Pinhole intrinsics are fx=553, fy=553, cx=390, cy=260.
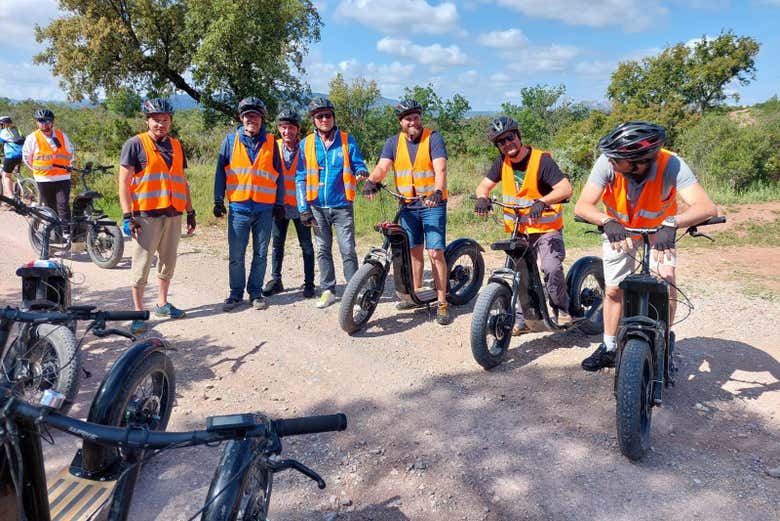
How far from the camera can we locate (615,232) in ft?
10.8

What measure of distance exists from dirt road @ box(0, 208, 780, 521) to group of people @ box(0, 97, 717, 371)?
471mm

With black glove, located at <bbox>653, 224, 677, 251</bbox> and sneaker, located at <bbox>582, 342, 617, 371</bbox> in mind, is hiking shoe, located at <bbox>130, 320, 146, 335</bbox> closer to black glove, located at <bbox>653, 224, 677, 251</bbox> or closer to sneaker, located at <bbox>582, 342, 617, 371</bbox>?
sneaker, located at <bbox>582, 342, 617, 371</bbox>

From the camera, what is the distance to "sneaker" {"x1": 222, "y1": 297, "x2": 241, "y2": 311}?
19.4 feet

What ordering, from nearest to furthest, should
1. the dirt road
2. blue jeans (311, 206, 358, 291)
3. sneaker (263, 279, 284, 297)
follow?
the dirt road
blue jeans (311, 206, 358, 291)
sneaker (263, 279, 284, 297)

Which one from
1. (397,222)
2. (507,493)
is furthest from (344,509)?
(397,222)

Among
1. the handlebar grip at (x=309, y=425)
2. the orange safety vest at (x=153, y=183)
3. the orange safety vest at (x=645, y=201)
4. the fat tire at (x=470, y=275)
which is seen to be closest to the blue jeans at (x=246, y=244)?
the orange safety vest at (x=153, y=183)

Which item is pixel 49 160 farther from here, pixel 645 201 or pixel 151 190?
pixel 645 201

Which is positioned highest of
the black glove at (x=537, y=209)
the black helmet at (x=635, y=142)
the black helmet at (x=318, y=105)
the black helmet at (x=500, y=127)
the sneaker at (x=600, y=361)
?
the black helmet at (x=318, y=105)

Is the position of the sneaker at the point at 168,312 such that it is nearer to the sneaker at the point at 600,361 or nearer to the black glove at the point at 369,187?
the black glove at the point at 369,187

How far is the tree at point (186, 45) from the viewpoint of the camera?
17109 millimetres

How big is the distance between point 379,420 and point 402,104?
9.77ft

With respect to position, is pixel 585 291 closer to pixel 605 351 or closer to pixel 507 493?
pixel 605 351

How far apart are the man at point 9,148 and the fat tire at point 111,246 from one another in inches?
142

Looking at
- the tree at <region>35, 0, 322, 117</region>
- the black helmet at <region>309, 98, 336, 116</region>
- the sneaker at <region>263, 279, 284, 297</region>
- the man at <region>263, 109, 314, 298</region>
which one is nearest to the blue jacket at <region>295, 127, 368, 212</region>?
the black helmet at <region>309, 98, 336, 116</region>
